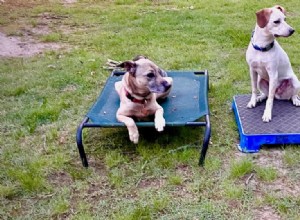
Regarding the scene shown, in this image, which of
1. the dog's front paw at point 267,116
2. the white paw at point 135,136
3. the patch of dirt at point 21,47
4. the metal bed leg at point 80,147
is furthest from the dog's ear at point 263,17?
the patch of dirt at point 21,47

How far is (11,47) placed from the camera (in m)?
6.61

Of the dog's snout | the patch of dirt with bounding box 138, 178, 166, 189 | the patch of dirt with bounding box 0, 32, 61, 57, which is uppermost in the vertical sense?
the dog's snout

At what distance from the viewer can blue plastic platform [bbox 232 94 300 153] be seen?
3.45 m

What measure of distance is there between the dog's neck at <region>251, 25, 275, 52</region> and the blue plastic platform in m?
0.59

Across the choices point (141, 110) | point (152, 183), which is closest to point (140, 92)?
point (141, 110)

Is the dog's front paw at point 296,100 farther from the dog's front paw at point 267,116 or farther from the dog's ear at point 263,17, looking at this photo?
the dog's ear at point 263,17

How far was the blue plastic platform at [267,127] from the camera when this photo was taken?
345 cm

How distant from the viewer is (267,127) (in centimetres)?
355

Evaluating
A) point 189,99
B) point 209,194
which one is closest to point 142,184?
point 209,194

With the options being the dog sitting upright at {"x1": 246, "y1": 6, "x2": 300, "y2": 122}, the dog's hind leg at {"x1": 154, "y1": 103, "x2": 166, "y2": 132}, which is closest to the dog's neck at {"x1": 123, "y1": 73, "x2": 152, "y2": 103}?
the dog's hind leg at {"x1": 154, "y1": 103, "x2": 166, "y2": 132}

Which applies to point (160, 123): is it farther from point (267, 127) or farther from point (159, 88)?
point (267, 127)

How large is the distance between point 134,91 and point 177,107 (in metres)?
0.49

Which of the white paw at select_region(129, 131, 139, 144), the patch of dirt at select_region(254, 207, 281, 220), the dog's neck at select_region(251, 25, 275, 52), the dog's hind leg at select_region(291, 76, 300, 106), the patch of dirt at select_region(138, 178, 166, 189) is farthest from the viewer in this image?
the dog's hind leg at select_region(291, 76, 300, 106)

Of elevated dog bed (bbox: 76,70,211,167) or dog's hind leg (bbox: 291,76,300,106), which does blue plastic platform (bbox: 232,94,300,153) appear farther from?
elevated dog bed (bbox: 76,70,211,167)
